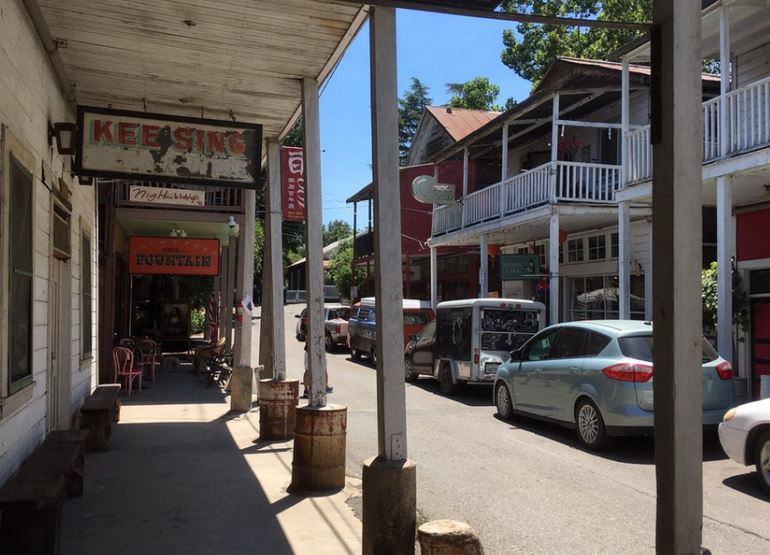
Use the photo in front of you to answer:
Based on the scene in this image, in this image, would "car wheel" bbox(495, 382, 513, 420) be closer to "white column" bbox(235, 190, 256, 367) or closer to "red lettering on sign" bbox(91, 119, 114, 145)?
"white column" bbox(235, 190, 256, 367)

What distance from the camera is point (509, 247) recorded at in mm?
23328

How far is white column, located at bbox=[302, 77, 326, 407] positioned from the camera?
7000 millimetres

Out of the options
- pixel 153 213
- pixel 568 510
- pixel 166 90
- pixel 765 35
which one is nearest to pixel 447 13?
pixel 568 510

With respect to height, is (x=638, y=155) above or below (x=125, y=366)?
above

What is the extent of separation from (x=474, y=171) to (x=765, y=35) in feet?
44.6

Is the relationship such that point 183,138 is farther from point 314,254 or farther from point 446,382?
point 446,382

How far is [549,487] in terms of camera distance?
269 inches

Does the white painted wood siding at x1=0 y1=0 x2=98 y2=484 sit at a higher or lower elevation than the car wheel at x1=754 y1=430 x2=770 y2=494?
higher

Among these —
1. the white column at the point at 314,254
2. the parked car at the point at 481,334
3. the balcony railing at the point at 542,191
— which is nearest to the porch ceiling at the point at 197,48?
the white column at the point at 314,254

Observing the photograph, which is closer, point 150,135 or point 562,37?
point 150,135

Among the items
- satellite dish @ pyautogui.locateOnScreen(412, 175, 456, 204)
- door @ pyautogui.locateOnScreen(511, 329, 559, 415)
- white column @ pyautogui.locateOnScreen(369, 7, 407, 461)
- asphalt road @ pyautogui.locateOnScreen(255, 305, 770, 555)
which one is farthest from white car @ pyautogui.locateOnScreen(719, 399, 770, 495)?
satellite dish @ pyautogui.locateOnScreen(412, 175, 456, 204)

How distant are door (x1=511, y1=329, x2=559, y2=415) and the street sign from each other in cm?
685

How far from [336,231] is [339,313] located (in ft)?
222

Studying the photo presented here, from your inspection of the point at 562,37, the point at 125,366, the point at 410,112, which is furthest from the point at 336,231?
the point at 125,366
